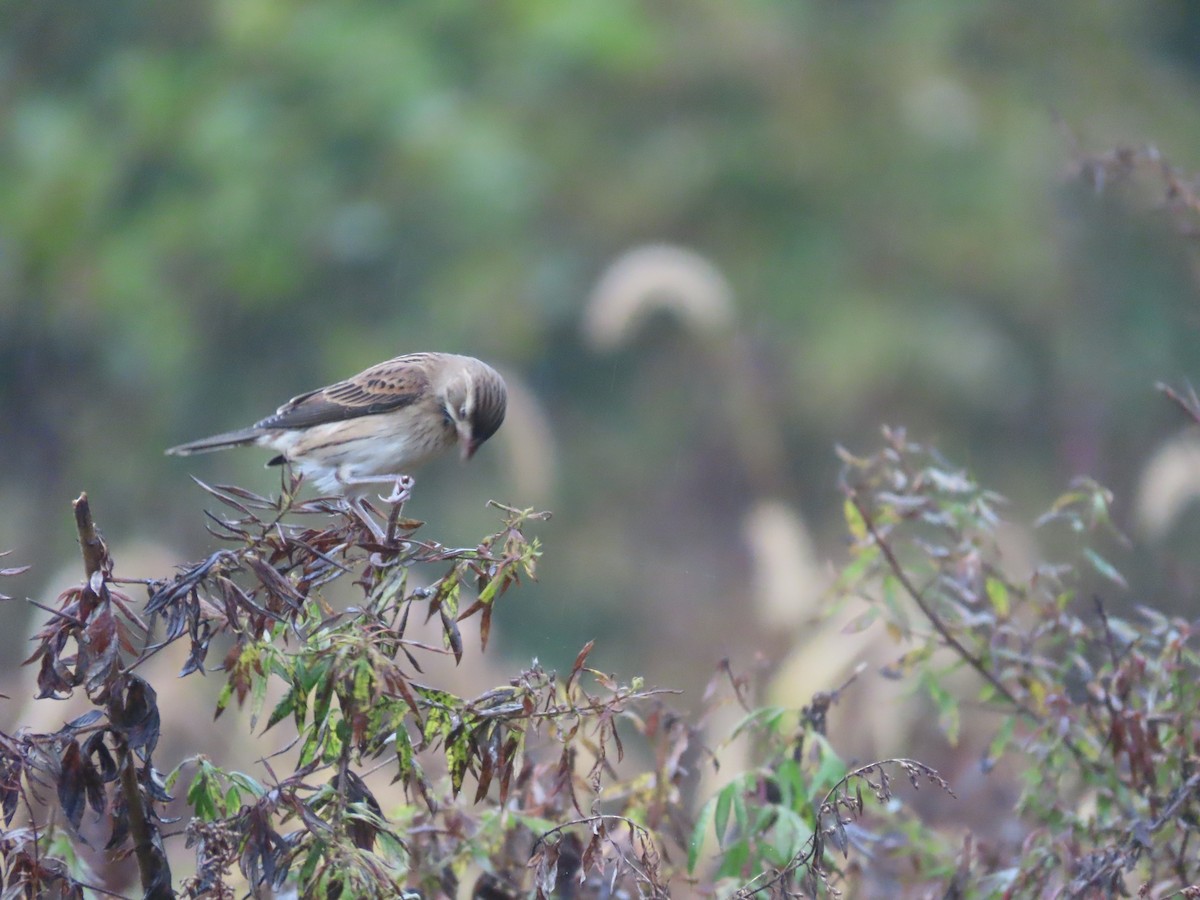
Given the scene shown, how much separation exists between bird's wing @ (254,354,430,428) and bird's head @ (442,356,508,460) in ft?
0.84

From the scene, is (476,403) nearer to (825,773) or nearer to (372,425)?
(372,425)

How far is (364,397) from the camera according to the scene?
3.86 metres

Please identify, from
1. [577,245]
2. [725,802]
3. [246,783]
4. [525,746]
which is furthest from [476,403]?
[577,245]

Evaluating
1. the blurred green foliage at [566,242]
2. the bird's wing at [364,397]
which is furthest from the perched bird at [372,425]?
the blurred green foliage at [566,242]

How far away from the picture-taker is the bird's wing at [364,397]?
3773 millimetres

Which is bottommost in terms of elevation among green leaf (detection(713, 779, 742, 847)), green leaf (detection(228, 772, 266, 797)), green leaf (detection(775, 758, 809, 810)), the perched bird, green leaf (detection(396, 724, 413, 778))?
green leaf (detection(396, 724, 413, 778))

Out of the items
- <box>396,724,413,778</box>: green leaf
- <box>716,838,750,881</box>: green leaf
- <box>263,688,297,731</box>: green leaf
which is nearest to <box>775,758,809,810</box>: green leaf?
<box>716,838,750,881</box>: green leaf

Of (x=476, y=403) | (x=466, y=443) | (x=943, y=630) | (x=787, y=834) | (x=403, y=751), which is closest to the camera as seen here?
(x=403, y=751)

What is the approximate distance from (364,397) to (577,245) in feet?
21.5

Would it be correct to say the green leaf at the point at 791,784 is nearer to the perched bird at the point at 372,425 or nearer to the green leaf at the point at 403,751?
the green leaf at the point at 403,751

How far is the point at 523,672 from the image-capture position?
5.85ft

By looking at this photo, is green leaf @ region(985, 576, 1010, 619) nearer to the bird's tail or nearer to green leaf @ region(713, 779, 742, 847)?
green leaf @ region(713, 779, 742, 847)

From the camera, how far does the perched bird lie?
372cm

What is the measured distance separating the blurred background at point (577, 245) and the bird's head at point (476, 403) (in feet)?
16.6
